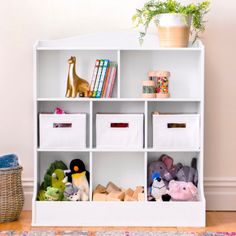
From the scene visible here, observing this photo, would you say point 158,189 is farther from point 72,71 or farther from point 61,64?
point 61,64

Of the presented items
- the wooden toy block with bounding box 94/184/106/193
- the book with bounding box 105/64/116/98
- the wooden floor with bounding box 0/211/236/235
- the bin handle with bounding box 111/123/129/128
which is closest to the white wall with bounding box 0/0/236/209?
the wooden floor with bounding box 0/211/236/235

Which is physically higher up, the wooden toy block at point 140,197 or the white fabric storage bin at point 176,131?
the white fabric storage bin at point 176,131

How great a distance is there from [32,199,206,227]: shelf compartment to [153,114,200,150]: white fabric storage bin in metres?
0.33

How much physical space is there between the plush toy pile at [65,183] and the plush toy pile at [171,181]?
1.27 feet

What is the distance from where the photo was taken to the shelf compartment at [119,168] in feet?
11.8

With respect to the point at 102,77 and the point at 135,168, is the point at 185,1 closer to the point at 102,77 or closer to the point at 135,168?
the point at 102,77

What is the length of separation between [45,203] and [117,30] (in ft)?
3.75

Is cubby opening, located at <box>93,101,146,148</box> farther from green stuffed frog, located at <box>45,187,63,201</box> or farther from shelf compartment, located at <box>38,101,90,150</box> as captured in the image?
green stuffed frog, located at <box>45,187,63,201</box>

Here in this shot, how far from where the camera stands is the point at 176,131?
11.2 feet

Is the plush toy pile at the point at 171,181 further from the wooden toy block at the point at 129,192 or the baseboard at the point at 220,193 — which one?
the baseboard at the point at 220,193

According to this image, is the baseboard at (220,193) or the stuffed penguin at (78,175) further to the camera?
the baseboard at (220,193)

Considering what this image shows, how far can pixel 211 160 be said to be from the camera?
373cm

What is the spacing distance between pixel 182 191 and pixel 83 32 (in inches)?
45.0

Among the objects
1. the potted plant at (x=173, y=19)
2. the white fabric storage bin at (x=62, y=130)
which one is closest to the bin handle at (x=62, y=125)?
the white fabric storage bin at (x=62, y=130)
